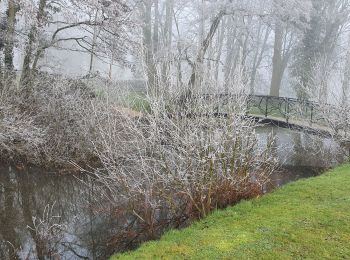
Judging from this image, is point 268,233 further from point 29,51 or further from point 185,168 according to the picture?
point 29,51

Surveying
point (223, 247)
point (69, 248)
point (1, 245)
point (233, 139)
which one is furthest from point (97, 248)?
point (233, 139)

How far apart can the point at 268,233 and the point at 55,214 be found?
478cm

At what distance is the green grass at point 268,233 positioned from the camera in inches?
216

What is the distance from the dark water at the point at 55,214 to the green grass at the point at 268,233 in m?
1.31

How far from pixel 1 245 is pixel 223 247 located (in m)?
4.11

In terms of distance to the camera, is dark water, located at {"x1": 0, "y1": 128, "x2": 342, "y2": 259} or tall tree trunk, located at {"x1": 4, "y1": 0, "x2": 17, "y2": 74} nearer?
dark water, located at {"x1": 0, "y1": 128, "x2": 342, "y2": 259}

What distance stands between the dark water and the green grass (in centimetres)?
131

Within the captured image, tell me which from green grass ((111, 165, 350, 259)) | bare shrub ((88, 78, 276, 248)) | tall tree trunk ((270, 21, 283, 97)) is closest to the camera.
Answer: green grass ((111, 165, 350, 259))

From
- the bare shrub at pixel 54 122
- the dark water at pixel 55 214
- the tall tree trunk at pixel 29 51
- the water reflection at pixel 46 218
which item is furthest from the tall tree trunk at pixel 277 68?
the water reflection at pixel 46 218

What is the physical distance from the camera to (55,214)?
848 centimetres

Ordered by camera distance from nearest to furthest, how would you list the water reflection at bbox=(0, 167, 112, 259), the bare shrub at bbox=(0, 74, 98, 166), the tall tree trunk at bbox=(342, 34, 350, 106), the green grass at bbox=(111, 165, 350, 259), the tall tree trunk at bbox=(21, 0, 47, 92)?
1. the green grass at bbox=(111, 165, 350, 259)
2. the water reflection at bbox=(0, 167, 112, 259)
3. the bare shrub at bbox=(0, 74, 98, 166)
4. the tall tree trunk at bbox=(21, 0, 47, 92)
5. the tall tree trunk at bbox=(342, 34, 350, 106)

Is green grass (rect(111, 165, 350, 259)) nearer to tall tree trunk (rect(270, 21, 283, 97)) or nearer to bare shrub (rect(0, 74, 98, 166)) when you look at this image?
bare shrub (rect(0, 74, 98, 166))

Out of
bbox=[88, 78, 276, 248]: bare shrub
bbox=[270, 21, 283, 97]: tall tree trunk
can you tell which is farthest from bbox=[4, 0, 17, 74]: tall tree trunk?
bbox=[270, 21, 283, 97]: tall tree trunk

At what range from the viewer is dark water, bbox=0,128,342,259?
679cm
